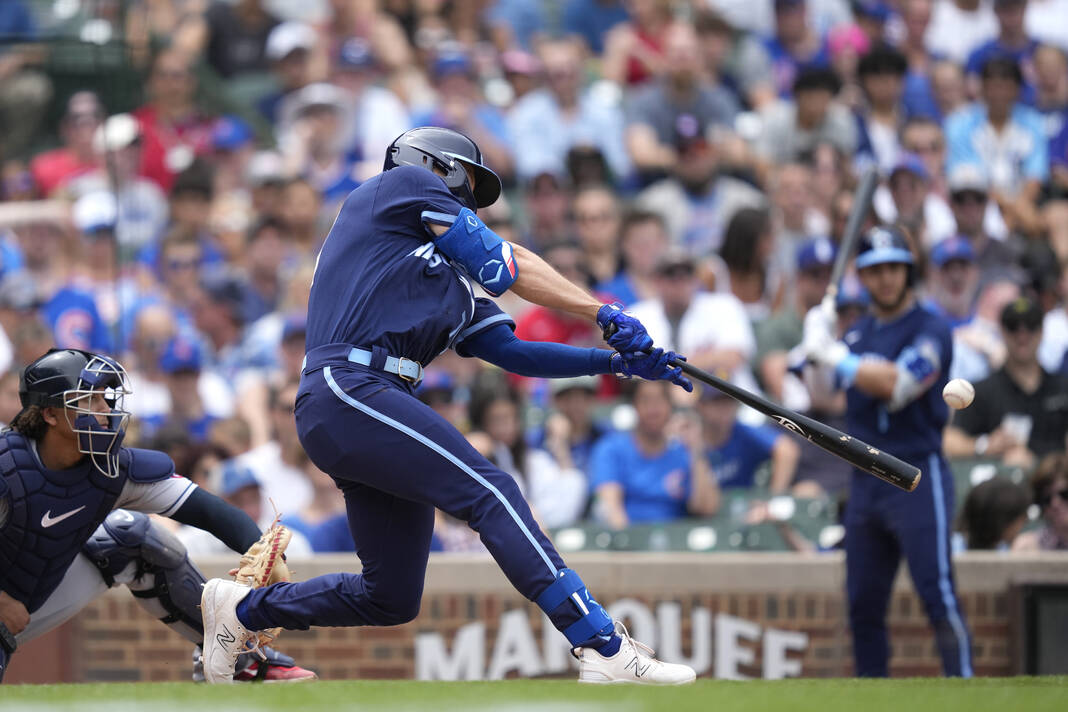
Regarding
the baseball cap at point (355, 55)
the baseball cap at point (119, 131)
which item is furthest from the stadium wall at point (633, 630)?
the baseball cap at point (355, 55)

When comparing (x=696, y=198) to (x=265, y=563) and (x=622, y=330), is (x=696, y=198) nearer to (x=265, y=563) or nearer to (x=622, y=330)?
(x=622, y=330)

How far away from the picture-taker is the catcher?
215 inches

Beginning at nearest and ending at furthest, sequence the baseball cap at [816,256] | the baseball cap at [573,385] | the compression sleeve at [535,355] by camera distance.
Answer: the compression sleeve at [535,355]
the baseball cap at [573,385]
the baseball cap at [816,256]

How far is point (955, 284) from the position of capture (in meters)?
9.91

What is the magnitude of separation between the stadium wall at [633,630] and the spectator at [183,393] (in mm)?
1788

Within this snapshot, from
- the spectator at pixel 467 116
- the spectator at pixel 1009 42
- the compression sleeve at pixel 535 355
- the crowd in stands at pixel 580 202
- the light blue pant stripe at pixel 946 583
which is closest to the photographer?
the compression sleeve at pixel 535 355

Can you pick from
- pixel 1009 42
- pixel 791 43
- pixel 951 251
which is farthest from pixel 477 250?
pixel 1009 42

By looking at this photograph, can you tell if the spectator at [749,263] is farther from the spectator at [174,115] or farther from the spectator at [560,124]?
the spectator at [174,115]

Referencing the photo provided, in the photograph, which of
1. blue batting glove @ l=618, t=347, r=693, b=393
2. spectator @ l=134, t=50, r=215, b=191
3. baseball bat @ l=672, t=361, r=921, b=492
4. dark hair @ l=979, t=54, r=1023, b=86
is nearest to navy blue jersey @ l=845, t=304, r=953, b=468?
baseball bat @ l=672, t=361, r=921, b=492

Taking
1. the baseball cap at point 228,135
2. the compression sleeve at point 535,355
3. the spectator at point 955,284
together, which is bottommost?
the compression sleeve at point 535,355

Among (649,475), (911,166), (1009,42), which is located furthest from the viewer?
(1009,42)

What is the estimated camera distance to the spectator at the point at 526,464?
8.53m

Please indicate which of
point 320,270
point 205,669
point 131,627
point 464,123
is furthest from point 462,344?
point 464,123

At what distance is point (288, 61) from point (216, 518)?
23.3ft
